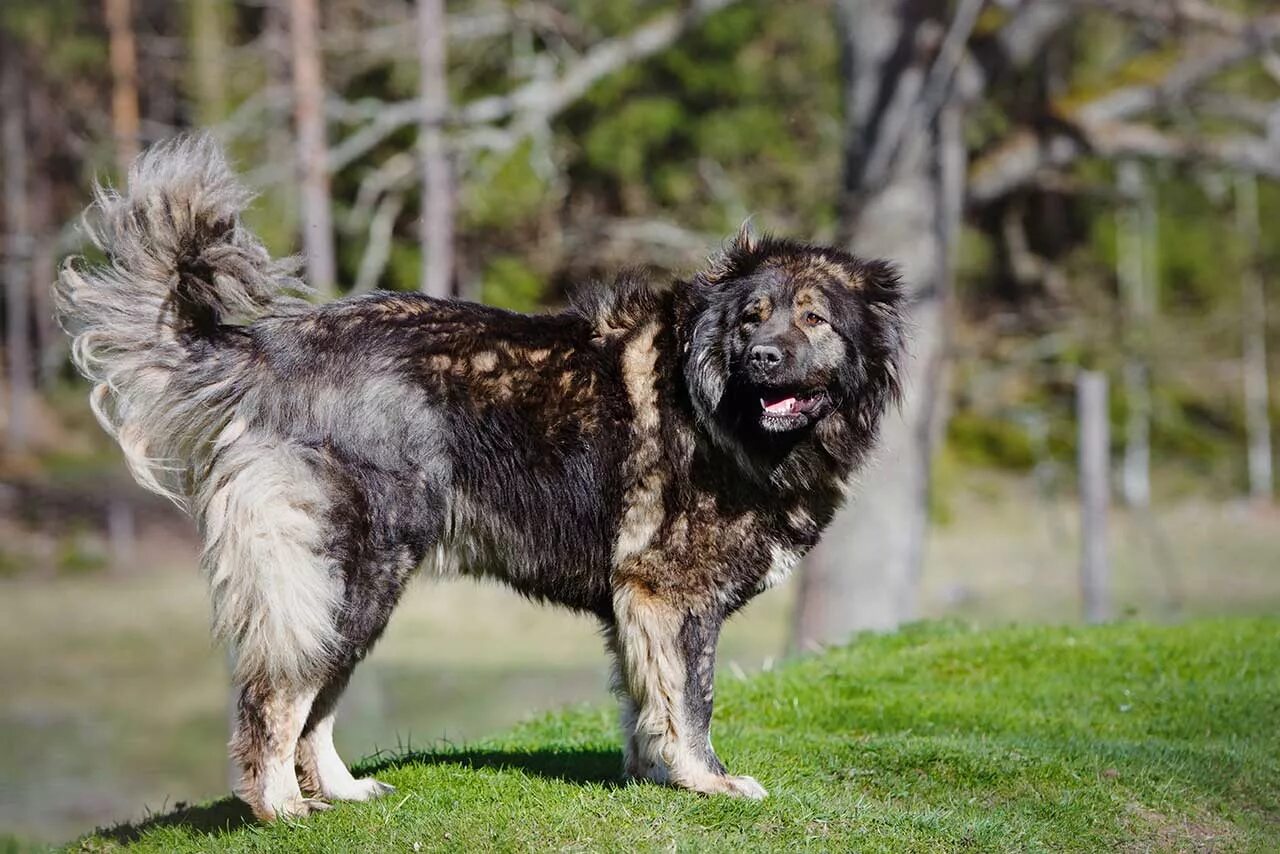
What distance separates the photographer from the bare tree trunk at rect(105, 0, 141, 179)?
28.0 metres

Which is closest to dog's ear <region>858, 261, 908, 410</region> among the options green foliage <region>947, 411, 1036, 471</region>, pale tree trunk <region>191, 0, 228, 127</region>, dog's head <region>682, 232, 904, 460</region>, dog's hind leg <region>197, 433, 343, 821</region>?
dog's head <region>682, 232, 904, 460</region>

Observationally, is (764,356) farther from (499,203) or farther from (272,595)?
(499,203)

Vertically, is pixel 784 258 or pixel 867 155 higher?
pixel 867 155

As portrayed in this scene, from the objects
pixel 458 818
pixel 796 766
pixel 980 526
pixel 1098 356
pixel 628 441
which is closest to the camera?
pixel 458 818

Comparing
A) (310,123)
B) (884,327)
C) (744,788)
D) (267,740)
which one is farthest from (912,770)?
Result: (310,123)

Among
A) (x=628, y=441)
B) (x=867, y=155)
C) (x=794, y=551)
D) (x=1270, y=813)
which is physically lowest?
(x=1270, y=813)

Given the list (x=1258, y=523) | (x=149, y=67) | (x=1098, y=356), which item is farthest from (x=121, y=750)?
(x=149, y=67)

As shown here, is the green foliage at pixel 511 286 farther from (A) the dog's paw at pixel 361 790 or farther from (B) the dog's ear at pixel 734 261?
(A) the dog's paw at pixel 361 790

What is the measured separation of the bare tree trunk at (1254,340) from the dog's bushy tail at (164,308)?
2538 centimetres

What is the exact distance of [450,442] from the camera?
6129 millimetres

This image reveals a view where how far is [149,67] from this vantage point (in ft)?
108

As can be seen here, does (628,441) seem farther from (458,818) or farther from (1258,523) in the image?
(1258,523)

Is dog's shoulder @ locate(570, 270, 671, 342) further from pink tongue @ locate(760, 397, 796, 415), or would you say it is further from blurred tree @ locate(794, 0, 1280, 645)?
blurred tree @ locate(794, 0, 1280, 645)

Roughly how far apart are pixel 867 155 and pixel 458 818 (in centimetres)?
1006
